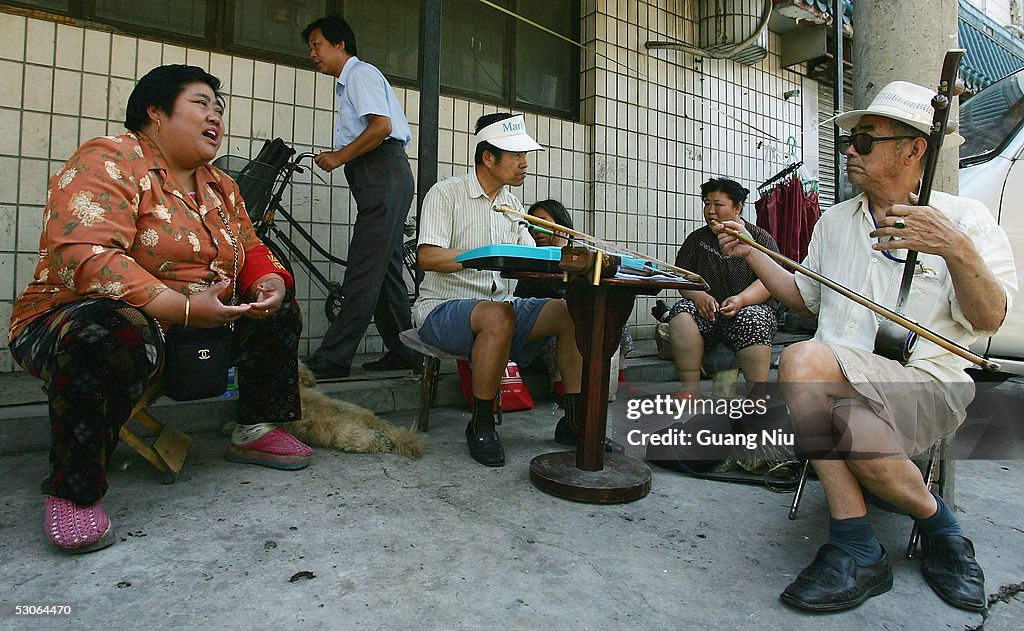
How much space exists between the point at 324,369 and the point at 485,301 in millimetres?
1277

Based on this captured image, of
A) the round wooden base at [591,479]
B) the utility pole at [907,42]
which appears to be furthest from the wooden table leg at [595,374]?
the utility pole at [907,42]

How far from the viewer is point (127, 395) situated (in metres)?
2.03

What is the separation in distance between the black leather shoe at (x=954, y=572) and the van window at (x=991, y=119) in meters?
2.57

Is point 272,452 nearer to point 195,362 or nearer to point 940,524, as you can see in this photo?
point 195,362

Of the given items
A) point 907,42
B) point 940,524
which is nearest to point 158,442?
point 940,524

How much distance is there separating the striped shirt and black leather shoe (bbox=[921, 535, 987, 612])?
2.07 m

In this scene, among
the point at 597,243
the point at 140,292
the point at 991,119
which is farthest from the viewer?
the point at 991,119

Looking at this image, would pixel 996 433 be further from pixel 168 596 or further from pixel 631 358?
pixel 168 596

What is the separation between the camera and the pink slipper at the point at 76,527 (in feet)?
6.05

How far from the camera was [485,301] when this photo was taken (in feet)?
9.43

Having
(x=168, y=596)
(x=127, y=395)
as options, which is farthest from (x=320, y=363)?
(x=168, y=596)

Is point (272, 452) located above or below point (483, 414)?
below

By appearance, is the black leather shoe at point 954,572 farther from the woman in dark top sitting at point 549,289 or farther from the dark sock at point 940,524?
the woman in dark top sitting at point 549,289

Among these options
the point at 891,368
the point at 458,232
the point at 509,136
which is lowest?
the point at 891,368
